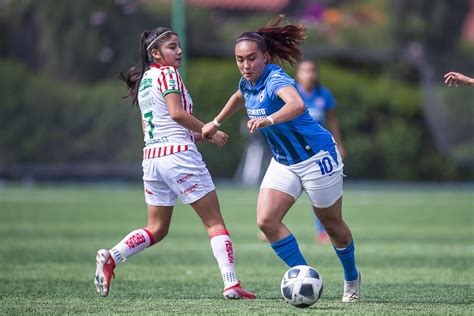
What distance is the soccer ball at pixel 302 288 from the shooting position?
6.62 meters

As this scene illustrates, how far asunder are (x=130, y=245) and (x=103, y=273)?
0.33 meters

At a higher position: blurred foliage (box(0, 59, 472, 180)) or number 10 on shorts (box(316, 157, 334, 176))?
blurred foliage (box(0, 59, 472, 180))

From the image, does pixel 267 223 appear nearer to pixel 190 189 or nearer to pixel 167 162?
pixel 190 189

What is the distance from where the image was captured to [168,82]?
7094mm

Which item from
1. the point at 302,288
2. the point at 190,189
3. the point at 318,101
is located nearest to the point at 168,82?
the point at 190,189

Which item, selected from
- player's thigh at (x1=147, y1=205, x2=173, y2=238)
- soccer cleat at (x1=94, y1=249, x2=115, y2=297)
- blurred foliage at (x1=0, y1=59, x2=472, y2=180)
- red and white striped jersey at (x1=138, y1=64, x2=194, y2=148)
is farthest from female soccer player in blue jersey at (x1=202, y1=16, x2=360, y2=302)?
blurred foliage at (x1=0, y1=59, x2=472, y2=180)

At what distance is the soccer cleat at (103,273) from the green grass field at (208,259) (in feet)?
0.39

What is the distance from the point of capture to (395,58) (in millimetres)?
26656

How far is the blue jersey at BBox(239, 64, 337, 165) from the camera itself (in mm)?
6949

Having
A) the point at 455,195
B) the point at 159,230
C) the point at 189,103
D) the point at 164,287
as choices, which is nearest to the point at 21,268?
the point at 164,287

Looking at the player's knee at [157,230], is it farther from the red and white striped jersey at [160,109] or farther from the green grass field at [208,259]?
the red and white striped jersey at [160,109]

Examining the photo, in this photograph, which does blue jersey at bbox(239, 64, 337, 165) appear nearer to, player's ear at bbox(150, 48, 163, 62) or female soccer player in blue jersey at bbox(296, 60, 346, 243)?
player's ear at bbox(150, 48, 163, 62)

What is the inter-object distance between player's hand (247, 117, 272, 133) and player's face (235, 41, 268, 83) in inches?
25.3

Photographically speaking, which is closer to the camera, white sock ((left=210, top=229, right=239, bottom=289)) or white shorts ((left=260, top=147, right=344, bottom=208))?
white shorts ((left=260, top=147, right=344, bottom=208))
